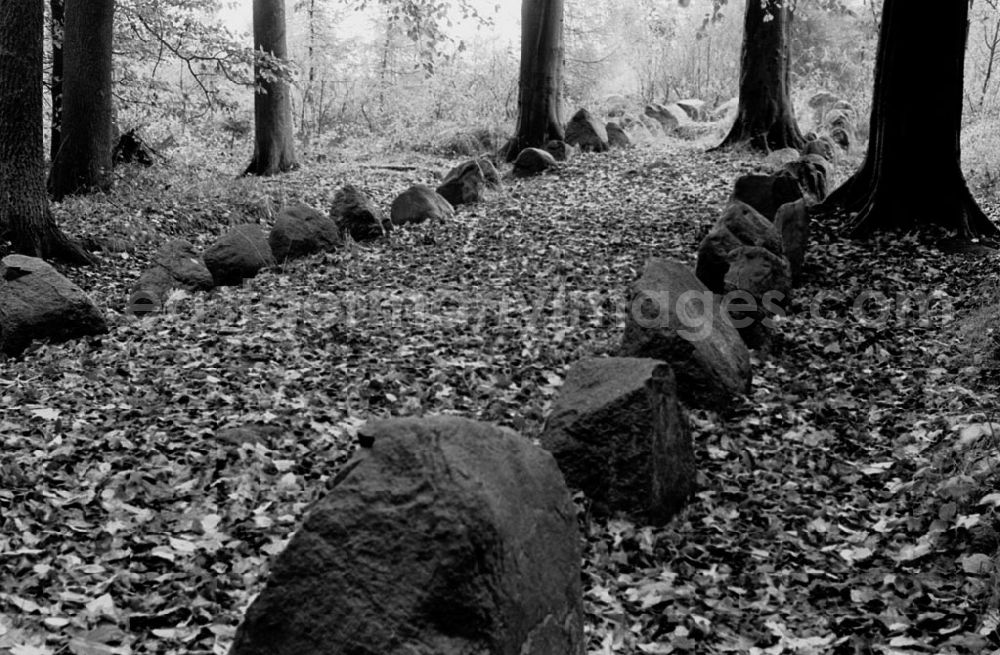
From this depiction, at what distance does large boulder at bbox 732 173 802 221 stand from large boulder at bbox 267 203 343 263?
214 inches

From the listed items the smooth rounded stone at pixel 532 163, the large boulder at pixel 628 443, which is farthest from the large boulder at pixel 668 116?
the large boulder at pixel 628 443

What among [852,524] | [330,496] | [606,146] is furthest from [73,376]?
[606,146]

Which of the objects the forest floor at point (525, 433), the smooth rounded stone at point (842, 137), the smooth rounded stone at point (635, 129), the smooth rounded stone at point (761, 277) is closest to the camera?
the forest floor at point (525, 433)

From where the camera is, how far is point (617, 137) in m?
19.5

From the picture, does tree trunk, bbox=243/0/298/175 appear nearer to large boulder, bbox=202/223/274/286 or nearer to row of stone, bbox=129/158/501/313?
row of stone, bbox=129/158/501/313

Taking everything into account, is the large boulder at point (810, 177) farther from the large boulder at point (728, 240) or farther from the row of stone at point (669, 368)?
the large boulder at point (728, 240)

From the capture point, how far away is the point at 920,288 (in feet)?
26.9

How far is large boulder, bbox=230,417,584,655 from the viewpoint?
9.01ft

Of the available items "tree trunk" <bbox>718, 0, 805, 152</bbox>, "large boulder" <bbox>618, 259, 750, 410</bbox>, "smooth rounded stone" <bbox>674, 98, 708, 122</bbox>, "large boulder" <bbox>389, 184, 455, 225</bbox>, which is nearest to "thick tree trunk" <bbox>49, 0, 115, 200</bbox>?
"large boulder" <bbox>389, 184, 455, 225</bbox>

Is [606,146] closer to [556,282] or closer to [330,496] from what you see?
[556,282]

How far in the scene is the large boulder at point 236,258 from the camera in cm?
979

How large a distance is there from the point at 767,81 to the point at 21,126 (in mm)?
12688

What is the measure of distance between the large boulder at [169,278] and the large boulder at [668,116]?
52.7 ft

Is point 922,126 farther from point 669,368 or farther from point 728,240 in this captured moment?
point 669,368
